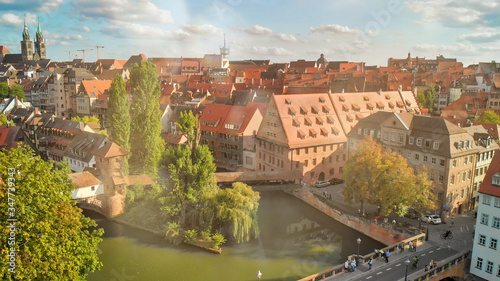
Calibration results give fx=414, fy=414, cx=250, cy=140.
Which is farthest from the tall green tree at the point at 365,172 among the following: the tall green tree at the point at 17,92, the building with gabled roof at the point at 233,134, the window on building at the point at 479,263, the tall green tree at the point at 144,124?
the tall green tree at the point at 17,92

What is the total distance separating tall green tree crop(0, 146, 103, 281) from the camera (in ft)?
57.1

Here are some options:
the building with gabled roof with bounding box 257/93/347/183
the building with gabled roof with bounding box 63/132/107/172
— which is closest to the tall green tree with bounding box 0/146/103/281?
the building with gabled roof with bounding box 63/132/107/172

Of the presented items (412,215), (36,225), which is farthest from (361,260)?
(36,225)

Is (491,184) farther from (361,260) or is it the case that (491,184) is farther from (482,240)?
(361,260)

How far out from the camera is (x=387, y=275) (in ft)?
99.8

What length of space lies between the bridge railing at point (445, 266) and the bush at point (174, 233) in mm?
20288

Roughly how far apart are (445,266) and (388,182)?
9.51 meters

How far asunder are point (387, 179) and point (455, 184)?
8791 millimetres

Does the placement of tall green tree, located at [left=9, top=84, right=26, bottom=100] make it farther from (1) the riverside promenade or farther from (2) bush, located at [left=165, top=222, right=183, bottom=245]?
(1) the riverside promenade

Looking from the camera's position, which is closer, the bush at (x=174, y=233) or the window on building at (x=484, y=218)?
the window on building at (x=484, y=218)

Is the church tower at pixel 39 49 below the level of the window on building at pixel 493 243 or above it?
above

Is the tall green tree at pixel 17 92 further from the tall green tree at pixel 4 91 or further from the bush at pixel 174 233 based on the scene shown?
the bush at pixel 174 233

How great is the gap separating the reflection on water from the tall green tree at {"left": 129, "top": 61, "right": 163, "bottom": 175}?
7.79 metres

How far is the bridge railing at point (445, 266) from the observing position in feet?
98.7
